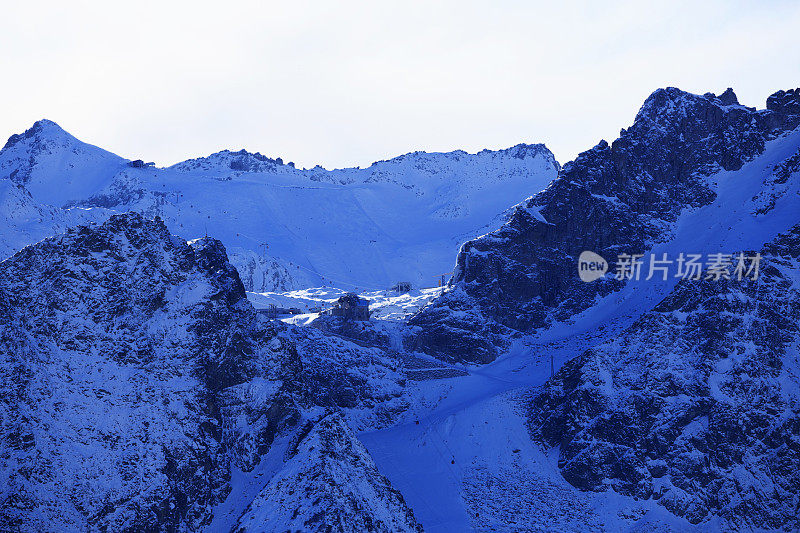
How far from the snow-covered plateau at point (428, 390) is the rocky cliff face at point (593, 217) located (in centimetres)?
50

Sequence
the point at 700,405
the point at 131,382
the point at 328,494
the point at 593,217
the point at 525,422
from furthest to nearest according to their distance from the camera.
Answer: the point at 593,217, the point at 525,422, the point at 700,405, the point at 131,382, the point at 328,494

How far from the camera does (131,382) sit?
3044 inches

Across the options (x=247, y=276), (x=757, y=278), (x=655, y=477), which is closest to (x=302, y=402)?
(x=655, y=477)

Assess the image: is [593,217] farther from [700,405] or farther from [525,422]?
[700,405]

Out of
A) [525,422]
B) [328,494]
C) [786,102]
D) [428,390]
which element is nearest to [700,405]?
[525,422]

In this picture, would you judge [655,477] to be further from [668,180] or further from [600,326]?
[668,180]

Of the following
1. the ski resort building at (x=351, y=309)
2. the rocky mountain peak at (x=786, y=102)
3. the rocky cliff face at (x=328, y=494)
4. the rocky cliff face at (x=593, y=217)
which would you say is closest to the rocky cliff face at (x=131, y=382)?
the rocky cliff face at (x=328, y=494)

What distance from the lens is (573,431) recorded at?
9400 centimetres

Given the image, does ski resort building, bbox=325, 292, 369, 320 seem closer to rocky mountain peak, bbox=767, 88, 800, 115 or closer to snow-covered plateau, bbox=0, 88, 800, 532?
snow-covered plateau, bbox=0, 88, 800, 532

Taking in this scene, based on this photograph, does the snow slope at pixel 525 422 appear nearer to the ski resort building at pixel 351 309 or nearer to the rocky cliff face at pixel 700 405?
the rocky cliff face at pixel 700 405

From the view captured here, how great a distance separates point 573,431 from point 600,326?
28429 millimetres

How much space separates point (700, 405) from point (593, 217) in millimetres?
49437

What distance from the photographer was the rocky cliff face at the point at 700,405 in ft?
277

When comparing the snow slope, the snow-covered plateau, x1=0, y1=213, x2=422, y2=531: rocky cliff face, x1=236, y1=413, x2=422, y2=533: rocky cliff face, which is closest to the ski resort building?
the snow-covered plateau
